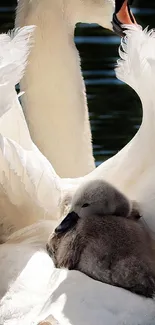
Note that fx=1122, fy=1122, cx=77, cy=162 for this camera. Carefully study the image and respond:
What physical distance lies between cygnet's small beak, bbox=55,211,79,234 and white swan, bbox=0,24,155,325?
70 mm

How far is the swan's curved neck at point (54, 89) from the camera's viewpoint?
3748mm

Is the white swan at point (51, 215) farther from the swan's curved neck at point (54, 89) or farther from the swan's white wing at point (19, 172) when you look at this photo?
the swan's curved neck at point (54, 89)

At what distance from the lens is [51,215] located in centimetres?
283

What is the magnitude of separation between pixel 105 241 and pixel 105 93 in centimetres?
285

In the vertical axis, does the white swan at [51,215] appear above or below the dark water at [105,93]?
above

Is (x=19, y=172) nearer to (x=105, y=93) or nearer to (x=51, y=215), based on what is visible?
(x=51, y=215)

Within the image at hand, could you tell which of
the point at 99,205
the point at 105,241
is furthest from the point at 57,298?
the point at 99,205

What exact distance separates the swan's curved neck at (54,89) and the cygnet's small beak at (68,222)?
3.44 ft

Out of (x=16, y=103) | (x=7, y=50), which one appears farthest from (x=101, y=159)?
(x=7, y=50)

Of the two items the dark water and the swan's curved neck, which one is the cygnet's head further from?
the dark water

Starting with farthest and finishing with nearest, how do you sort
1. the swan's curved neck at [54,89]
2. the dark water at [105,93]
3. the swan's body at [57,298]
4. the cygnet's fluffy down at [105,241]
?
the dark water at [105,93]
the swan's curved neck at [54,89]
the cygnet's fluffy down at [105,241]
the swan's body at [57,298]

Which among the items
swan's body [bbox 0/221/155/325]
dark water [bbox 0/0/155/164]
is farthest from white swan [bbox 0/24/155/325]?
dark water [bbox 0/0/155/164]

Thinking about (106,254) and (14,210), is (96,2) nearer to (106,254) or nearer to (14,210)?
(14,210)

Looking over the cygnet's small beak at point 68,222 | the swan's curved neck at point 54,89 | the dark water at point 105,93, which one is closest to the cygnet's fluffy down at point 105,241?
the cygnet's small beak at point 68,222
